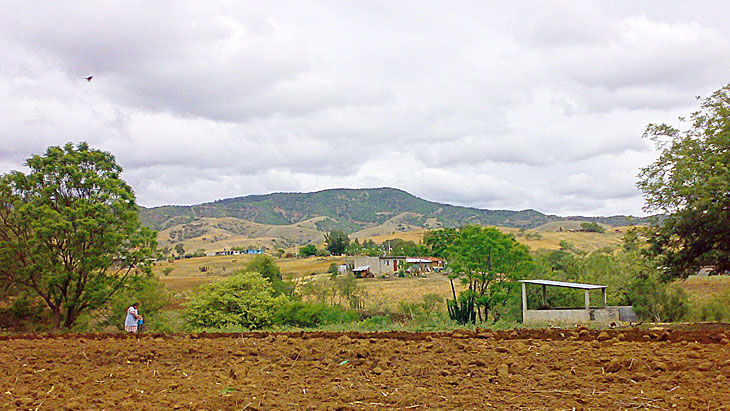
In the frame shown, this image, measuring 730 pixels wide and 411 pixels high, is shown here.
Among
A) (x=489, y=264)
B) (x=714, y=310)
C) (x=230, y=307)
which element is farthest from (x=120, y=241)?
(x=714, y=310)

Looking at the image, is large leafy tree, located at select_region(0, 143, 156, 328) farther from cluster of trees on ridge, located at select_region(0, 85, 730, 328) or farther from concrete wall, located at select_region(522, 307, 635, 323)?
concrete wall, located at select_region(522, 307, 635, 323)

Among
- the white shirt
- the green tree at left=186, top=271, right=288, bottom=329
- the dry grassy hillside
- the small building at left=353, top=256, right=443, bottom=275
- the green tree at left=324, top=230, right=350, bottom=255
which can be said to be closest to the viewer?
the white shirt

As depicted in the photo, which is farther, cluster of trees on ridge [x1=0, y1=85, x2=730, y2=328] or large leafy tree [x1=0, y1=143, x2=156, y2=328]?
large leafy tree [x1=0, y1=143, x2=156, y2=328]

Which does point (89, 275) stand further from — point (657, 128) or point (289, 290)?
point (657, 128)

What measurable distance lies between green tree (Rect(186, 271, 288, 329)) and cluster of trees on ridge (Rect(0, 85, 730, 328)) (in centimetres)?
21

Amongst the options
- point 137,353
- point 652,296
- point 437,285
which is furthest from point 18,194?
point 437,285

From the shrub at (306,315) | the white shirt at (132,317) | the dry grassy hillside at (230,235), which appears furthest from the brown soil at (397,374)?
the dry grassy hillside at (230,235)

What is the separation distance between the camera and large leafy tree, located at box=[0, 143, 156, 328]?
75.3 ft

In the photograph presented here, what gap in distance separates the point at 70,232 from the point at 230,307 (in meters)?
8.13

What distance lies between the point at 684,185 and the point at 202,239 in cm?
15758

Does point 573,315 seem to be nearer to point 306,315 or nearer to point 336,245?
point 306,315

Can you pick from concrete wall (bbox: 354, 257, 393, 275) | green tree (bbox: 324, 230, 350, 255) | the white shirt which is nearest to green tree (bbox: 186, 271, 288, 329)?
the white shirt

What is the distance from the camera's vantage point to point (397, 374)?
7535mm

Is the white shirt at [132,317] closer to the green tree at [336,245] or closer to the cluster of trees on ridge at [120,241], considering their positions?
the cluster of trees on ridge at [120,241]
